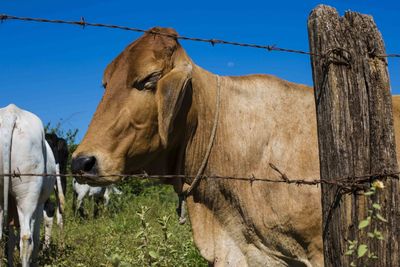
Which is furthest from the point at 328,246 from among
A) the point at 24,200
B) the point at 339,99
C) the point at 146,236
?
the point at 24,200

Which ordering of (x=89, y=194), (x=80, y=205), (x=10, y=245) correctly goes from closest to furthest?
(x=10, y=245) → (x=80, y=205) → (x=89, y=194)

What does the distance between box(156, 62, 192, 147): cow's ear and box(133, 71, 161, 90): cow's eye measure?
0.06 metres

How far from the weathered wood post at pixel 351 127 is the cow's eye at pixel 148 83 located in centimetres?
129

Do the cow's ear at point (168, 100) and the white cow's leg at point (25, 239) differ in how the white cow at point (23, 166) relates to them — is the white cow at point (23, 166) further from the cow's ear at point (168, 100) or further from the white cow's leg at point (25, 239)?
the cow's ear at point (168, 100)

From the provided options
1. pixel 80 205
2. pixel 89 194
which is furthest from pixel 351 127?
pixel 89 194

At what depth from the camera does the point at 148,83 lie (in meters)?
3.77

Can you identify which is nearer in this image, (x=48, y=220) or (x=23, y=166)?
(x=23, y=166)

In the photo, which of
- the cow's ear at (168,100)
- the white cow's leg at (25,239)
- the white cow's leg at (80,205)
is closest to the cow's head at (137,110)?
the cow's ear at (168,100)

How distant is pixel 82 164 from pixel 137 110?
487mm

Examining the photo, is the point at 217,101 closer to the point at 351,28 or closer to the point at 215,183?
the point at 215,183

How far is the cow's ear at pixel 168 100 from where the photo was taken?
370 centimetres

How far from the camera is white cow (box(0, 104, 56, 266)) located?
6.47m

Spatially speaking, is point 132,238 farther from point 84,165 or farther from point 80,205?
point 80,205

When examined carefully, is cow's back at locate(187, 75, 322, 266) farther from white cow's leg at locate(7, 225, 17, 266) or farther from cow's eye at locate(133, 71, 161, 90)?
white cow's leg at locate(7, 225, 17, 266)
